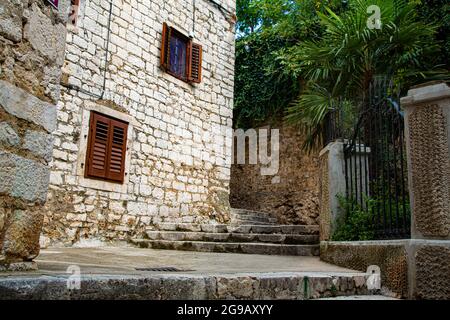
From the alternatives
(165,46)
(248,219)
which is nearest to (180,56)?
(165,46)

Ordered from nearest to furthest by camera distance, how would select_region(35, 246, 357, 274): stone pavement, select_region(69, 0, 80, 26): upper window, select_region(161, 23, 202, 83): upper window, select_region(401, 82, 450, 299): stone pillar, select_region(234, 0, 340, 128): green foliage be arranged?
select_region(35, 246, 357, 274): stone pavement → select_region(401, 82, 450, 299): stone pillar → select_region(69, 0, 80, 26): upper window → select_region(161, 23, 202, 83): upper window → select_region(234, 0, 340, 128): green foliage

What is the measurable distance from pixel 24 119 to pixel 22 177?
0.32 meters

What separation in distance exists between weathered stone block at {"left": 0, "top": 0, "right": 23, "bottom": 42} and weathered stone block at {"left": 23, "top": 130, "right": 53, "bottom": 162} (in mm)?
528

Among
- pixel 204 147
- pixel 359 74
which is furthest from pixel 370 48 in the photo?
pixel 204 147

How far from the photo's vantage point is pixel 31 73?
7.71 feet

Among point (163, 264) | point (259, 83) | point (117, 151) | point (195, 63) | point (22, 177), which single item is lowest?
point (163, 264)

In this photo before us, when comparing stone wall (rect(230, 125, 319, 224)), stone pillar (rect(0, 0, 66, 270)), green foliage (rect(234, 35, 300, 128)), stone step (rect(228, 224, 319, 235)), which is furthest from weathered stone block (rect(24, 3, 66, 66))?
green foliage (rect(234, 35, 300, 128))

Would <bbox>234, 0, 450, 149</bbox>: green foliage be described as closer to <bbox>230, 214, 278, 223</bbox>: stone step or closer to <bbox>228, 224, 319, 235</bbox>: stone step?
<bbox>228, 224, 319, 235</bbox>: stone step

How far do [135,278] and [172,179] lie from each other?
5857 millimetres

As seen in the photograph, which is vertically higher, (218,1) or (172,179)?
(218,1)

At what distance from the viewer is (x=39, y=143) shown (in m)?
2.37

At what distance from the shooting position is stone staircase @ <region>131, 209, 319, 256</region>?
5.11 m

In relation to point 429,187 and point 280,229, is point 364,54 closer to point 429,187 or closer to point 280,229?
point 280,229

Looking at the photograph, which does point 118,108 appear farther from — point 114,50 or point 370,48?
point 370,48
